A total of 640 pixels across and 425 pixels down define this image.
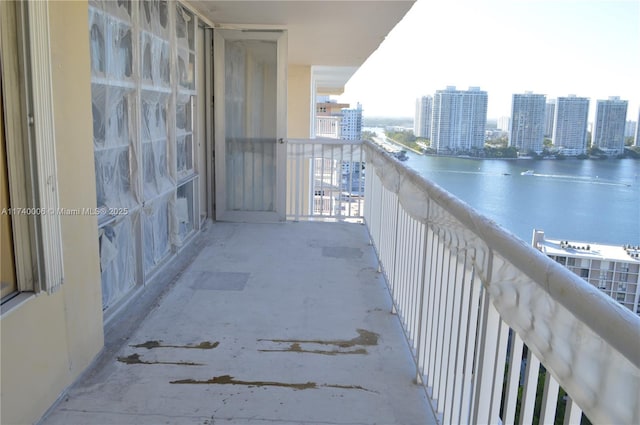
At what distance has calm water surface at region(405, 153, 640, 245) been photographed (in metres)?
3.47

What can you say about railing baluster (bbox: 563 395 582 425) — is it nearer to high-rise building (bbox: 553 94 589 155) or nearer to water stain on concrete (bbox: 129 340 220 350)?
water stain on concrete (bbox: 129 340 220 350)

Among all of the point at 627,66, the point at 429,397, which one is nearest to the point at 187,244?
the point at 429,397

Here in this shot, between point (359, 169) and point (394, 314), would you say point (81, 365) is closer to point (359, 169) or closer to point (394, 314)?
point (394, 314)

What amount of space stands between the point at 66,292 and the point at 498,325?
181 cm

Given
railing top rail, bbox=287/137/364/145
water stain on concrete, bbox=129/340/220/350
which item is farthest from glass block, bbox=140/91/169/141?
railing top rail, bbox=287/137/364/145

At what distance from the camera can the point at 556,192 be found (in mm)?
4711

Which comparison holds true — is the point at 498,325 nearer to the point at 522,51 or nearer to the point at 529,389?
the point at 529,389

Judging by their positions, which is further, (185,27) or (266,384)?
(185,27)

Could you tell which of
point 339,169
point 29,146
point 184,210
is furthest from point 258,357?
point 339,169

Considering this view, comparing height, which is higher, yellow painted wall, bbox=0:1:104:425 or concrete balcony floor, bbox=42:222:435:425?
yellow painted wall, bbox=0:1:104:425

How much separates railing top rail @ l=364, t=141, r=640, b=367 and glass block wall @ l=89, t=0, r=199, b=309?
7.26 feet

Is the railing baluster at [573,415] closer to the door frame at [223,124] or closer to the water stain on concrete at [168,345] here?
Answer: the water stain on concrete at [168,345]

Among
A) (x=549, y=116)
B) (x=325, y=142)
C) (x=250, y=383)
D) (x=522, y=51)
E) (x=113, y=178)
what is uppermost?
(x=522, y=51)

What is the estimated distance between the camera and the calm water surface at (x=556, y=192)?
11.4 feet
